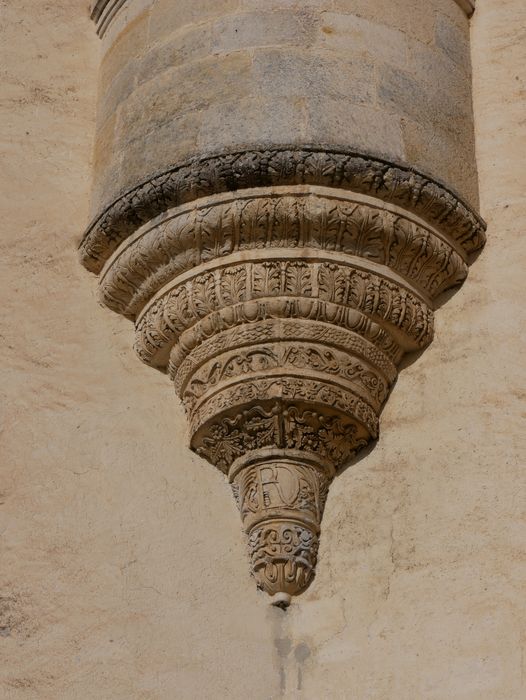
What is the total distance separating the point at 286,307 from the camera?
4.64 meters

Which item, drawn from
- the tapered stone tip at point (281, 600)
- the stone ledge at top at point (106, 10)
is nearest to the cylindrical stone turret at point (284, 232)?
the tapered stone tip at point (281, 600)

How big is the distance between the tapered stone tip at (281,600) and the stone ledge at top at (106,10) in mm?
Result: 1763

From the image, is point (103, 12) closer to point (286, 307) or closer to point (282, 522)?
point (286, 307)

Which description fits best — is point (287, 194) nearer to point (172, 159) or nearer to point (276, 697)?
point (172, 159)

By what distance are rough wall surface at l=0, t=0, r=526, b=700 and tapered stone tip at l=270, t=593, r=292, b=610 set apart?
0.07 ft

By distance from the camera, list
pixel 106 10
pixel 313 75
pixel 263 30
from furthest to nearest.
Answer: pixel 106 10, pixel 263 30, pixel 313 75

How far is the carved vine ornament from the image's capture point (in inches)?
182

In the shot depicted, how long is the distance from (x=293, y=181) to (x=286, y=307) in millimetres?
304

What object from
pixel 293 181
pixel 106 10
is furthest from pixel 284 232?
pixel 106 10

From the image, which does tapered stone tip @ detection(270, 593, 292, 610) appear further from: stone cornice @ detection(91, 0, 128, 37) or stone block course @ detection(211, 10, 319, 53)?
stone cornice @ detection(91, 0, 128, 37)

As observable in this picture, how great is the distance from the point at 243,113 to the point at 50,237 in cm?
68

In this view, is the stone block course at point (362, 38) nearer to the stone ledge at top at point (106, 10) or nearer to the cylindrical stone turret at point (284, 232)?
the cylindrical stone turret at point (284, 232)

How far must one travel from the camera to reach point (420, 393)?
4.80 metres

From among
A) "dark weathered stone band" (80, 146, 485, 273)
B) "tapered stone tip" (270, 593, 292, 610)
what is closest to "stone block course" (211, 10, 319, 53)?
"dark weathered stone band" (80, 146, 485, 273)
